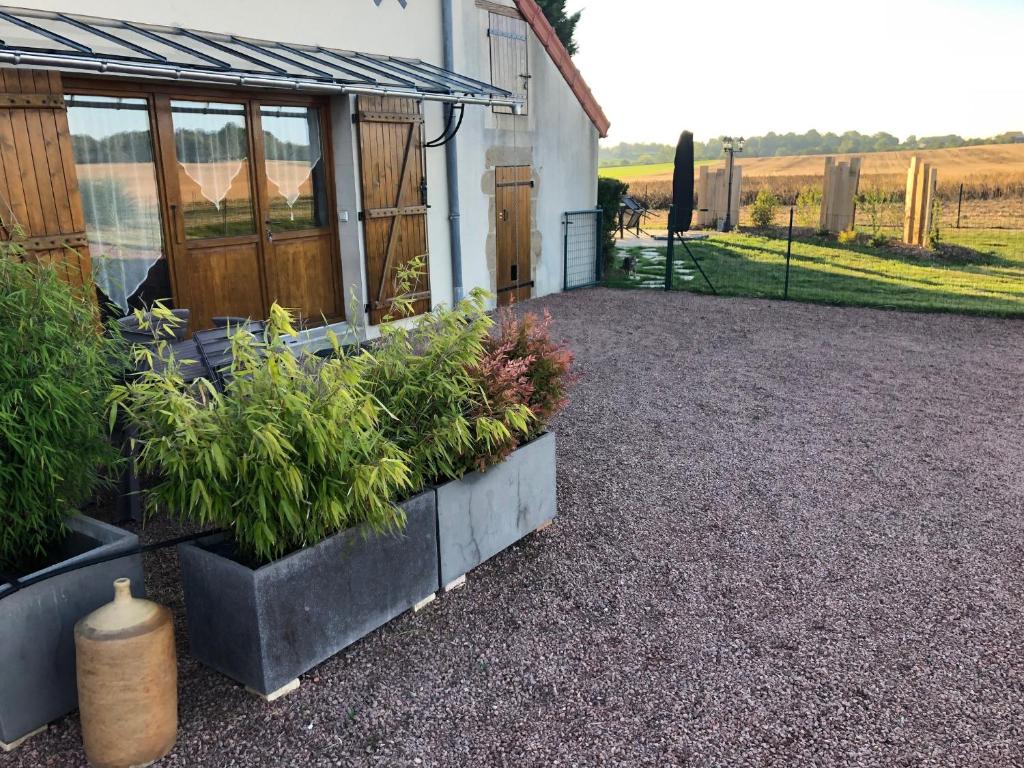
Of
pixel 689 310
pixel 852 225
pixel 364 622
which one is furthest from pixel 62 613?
pixel 852 225

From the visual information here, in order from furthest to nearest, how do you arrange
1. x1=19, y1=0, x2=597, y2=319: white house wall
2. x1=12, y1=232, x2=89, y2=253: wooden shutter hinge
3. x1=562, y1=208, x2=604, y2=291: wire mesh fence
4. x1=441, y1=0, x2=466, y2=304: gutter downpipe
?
x1=562, y1=208, x2=604, y2=291: wire mesh fence < x1=441, y1=0, x2=466, y2=304: gutter downpipe < x1=19, y1=0, x2=597, y2=319: white house wall < x1=12, y1=232, x2=89, y2=253: wooden shutter hinge

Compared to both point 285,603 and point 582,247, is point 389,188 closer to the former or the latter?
point 582,247

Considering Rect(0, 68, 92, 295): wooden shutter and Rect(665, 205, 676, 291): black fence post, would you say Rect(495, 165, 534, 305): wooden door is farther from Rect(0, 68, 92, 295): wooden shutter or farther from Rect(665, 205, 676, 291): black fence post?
Rect(0, 68, 92, 295): wooden shutter

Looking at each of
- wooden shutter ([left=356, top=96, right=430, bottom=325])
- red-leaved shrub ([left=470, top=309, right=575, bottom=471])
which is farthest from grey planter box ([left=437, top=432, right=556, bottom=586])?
wooden shutter ([left=356, top=96, right=430, bottom=325])

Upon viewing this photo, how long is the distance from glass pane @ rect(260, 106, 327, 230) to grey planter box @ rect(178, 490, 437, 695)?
4854mm

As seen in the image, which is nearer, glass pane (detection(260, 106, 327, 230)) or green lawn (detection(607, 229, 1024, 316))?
glass pane (detection(260, 106, 327, 230))

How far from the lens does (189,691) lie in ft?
9.45

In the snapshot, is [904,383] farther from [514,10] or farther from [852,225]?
[852,225]

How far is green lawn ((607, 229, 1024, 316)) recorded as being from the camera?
34.5 ft

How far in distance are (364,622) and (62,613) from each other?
3.42ft

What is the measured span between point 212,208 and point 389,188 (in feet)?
6.18

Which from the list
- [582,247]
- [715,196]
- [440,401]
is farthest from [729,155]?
[440,401]

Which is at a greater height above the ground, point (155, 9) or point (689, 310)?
point (155, 9)

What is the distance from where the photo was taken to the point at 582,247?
470 inches
